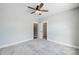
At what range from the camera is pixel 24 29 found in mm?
3756

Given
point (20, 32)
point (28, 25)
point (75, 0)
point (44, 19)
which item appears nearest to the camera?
point (75, 0)

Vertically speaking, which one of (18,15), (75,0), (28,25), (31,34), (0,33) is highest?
(18,15)

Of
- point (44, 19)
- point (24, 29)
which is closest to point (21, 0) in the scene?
point (24, 29)

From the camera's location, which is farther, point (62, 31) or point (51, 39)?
point (51, 39)

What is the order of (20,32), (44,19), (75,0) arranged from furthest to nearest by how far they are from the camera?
(44,19), (20,32), (75,0)

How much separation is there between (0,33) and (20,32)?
4.86 feet

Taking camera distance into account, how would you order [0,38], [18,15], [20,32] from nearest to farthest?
[0,38] → [18,15] → [20,32]

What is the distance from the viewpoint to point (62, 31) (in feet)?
10.7

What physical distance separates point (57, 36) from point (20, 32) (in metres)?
1.90

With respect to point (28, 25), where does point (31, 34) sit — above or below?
below

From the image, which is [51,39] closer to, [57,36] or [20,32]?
[57,36]

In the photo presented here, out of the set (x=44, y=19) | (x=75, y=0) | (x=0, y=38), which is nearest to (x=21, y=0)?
(x=75, y=0)
